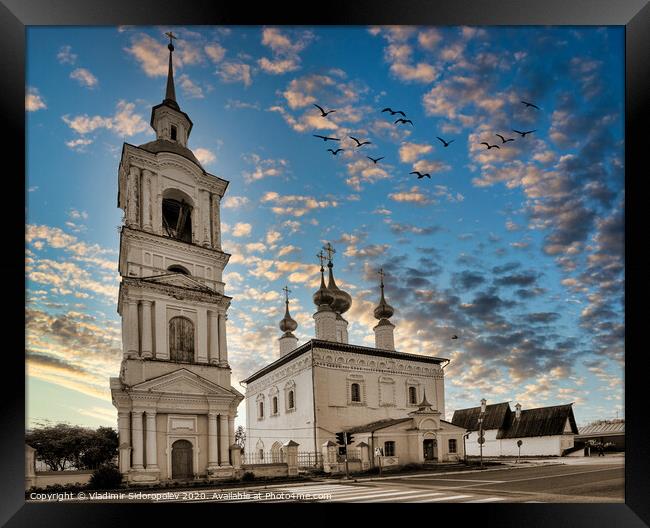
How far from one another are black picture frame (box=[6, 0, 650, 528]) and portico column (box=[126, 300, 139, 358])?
2178 mm

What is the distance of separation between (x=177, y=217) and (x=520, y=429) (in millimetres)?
7822

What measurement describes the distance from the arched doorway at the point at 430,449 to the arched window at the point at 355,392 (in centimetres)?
173

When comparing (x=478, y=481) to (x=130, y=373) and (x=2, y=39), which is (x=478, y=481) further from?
(x=2, y=39)

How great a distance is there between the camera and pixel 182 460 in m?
8.49

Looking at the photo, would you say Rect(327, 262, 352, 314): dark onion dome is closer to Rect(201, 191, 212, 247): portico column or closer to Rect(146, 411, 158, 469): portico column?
Rect(201, 191, 212, 247): portico column

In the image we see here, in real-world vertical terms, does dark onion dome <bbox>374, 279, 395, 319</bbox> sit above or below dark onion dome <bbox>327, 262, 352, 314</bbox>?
below

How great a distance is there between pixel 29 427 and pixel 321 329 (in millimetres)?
8235

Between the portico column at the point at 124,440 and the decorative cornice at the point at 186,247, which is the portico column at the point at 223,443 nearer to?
the portico column at the point at 124,440

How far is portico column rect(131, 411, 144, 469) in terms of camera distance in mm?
8008

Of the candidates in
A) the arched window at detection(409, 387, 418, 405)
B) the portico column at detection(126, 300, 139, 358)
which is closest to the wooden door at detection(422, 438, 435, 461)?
the arched window at detection(409, 387, 418, 405)

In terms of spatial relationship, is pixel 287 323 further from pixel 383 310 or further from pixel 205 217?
pixel 205 217

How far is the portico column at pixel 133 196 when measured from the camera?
9039 mm
